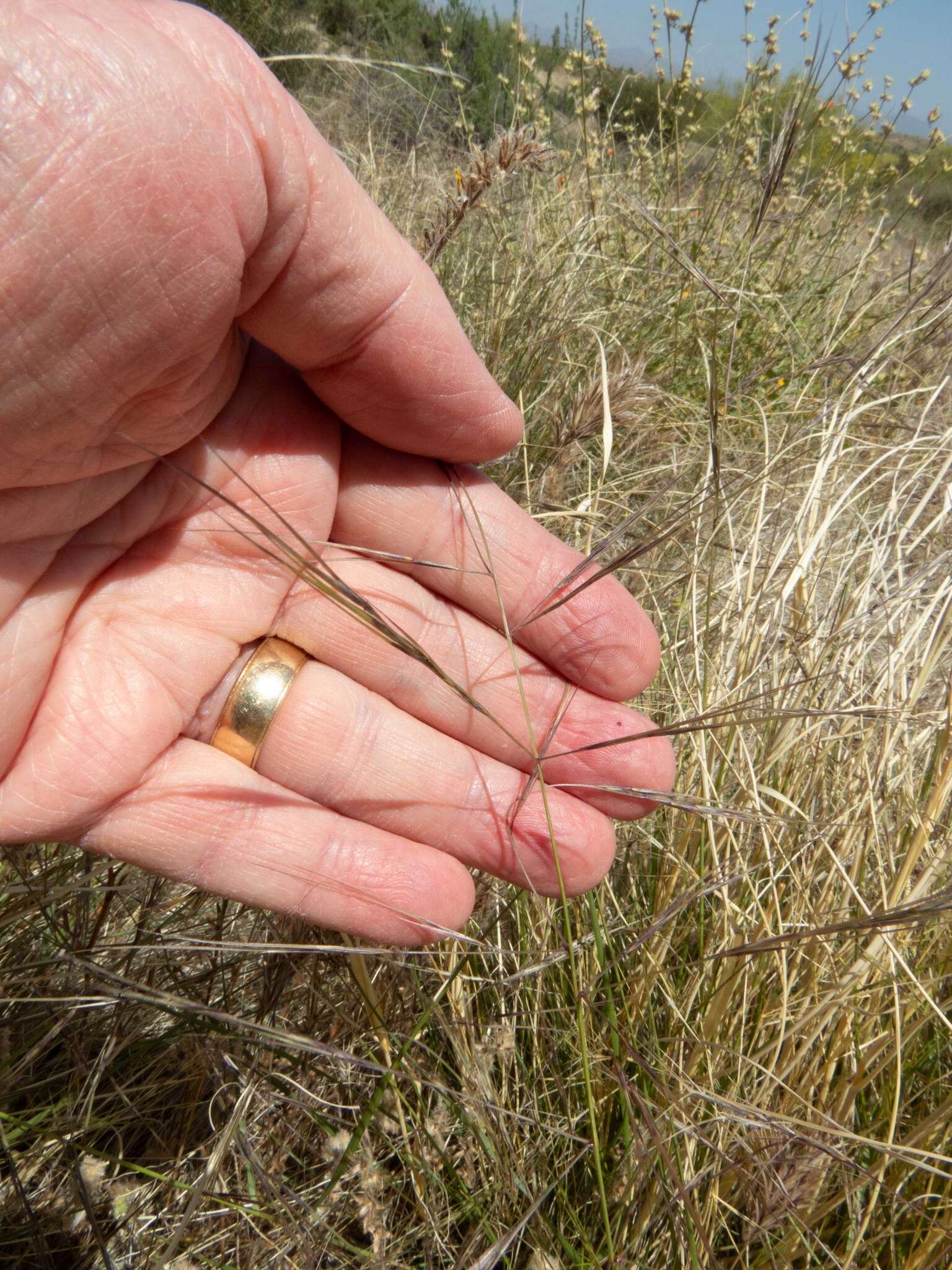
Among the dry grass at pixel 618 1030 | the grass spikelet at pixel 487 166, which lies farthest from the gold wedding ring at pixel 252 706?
the grass spikelet at pixel 487 166

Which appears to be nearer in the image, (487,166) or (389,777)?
(389,777)

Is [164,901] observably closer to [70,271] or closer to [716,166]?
[70,271]

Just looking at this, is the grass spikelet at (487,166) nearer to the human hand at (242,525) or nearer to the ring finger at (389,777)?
the human hand at (242,525)

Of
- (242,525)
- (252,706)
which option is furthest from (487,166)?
(252,706)

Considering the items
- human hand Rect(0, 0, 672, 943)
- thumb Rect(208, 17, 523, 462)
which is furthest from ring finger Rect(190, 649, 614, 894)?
thumb Rect(208, 17, 523, 462)

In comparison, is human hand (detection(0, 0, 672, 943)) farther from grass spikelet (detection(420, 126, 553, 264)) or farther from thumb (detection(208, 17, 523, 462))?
grass spikelet (detection(420, 126, 553, 264))

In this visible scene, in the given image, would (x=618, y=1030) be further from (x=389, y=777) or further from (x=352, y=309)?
(x=352, y=309)
